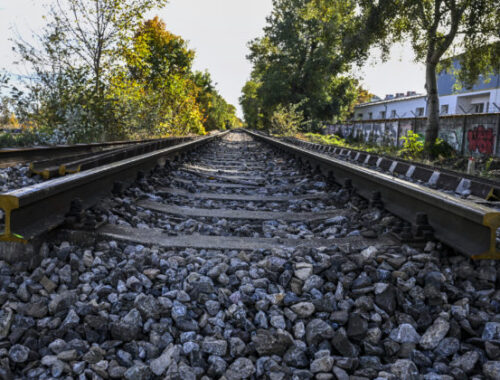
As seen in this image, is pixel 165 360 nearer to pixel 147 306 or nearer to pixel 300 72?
pixel 147 306

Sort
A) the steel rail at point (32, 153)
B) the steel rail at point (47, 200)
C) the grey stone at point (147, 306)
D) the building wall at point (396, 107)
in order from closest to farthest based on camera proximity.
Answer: the grey stone at point (147, 306)
the steel rail at point (47, 200)
the steel rail at point (32, 153)
the building wall at point (396, 107)

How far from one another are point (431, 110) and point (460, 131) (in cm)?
140

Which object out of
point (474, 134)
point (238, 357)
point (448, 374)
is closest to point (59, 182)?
point (238, 357)

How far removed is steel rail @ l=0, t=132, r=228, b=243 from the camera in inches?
81.1

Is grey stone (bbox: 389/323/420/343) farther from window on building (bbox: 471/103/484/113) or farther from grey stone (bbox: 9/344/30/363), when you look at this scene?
→ window on building (bbox: 471/103/484/113)

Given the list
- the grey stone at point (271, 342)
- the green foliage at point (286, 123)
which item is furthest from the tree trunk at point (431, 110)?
the grey stone at point (271, 342)

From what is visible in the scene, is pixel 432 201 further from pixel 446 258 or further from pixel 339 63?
pixel 339 63

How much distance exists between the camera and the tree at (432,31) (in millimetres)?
A: 12711

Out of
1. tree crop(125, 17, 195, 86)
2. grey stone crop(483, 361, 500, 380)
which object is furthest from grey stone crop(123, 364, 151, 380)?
tree crop(125, 17, 195, 86)

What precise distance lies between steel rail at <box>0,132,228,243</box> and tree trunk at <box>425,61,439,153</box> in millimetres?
A: 11213

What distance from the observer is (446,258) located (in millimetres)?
2354

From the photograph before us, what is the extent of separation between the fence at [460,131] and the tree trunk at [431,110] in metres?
1.11

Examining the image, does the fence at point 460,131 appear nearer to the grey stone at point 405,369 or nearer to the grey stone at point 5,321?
the grey stone at point 405,369

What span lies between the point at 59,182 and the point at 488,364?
249 centimetres
